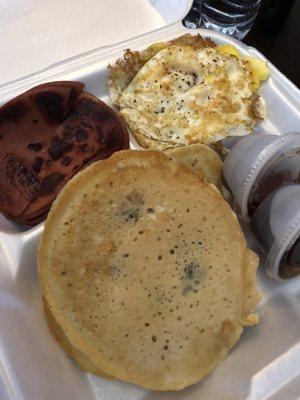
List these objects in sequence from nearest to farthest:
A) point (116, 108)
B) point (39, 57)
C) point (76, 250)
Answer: point (76, 250), point (116, 108), point (39, 57)

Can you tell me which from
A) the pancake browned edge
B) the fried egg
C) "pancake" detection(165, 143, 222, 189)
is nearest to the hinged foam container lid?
the fried egg

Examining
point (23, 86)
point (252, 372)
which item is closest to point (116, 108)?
point (23, 86)

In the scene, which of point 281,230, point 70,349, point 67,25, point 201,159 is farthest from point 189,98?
point 70,349

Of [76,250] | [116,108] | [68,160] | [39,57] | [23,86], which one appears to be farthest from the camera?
[39,57]

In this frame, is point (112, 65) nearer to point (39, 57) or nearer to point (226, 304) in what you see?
point (39, 57)

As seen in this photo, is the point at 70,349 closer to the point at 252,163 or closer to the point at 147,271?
the point at 147,271

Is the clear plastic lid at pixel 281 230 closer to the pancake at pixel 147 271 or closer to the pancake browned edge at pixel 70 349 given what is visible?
the pancake at pixel 147 271

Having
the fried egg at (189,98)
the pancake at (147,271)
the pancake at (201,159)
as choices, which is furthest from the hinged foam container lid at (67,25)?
the pancake at (147,271)

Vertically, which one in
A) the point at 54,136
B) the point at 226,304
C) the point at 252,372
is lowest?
the point at 252,372
